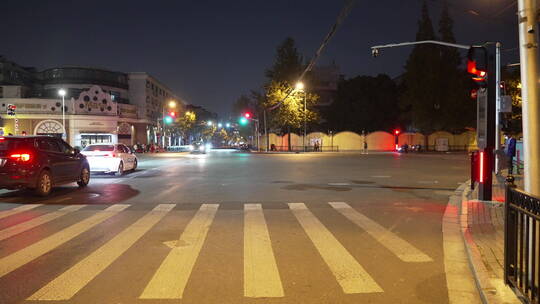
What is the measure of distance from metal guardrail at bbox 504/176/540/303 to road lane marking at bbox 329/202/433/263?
1.69 m

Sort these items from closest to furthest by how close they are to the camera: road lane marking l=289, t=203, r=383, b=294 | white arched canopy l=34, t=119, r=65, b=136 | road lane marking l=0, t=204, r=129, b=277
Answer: road lane marking l=289, t=203, r=383, b=294 < road lane marking l=0, t=204, r=129, b=277 < white arched canopy l=34, t=119, r=65, b=136

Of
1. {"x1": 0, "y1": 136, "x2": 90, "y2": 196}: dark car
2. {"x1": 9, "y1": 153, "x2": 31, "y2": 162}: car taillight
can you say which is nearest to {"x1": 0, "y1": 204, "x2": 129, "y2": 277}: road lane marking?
{"x1": 0, "y1": 136, "x2": 90, "y2": 196}: dark car

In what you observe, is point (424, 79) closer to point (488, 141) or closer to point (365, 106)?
point (365, 106)

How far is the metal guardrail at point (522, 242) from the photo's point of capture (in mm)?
4121

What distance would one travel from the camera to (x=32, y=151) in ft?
42.3

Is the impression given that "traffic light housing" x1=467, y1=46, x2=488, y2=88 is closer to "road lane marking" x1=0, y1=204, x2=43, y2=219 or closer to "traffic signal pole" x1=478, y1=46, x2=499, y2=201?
"traffic signal pole" x1=478, y1=46, x2=499, y2=201

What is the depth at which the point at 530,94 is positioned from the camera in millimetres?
5504

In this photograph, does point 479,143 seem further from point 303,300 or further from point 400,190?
point 303,300

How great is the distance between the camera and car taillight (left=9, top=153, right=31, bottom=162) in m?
12.4

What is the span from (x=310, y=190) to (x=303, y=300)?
9979mm

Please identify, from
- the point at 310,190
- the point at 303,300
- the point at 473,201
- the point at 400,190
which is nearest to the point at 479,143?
the point at 473,201

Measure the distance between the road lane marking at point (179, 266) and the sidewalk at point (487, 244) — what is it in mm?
3398

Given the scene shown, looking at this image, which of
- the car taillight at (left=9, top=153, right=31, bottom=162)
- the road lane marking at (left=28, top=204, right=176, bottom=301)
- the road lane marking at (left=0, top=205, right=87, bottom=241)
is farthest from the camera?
the car taillight at (left=9, top=153, right=31, bottom=162)

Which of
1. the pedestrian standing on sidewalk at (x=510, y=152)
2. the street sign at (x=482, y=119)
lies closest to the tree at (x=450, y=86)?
the pedestrian standing on sidewalk at (x=510, y=152)
